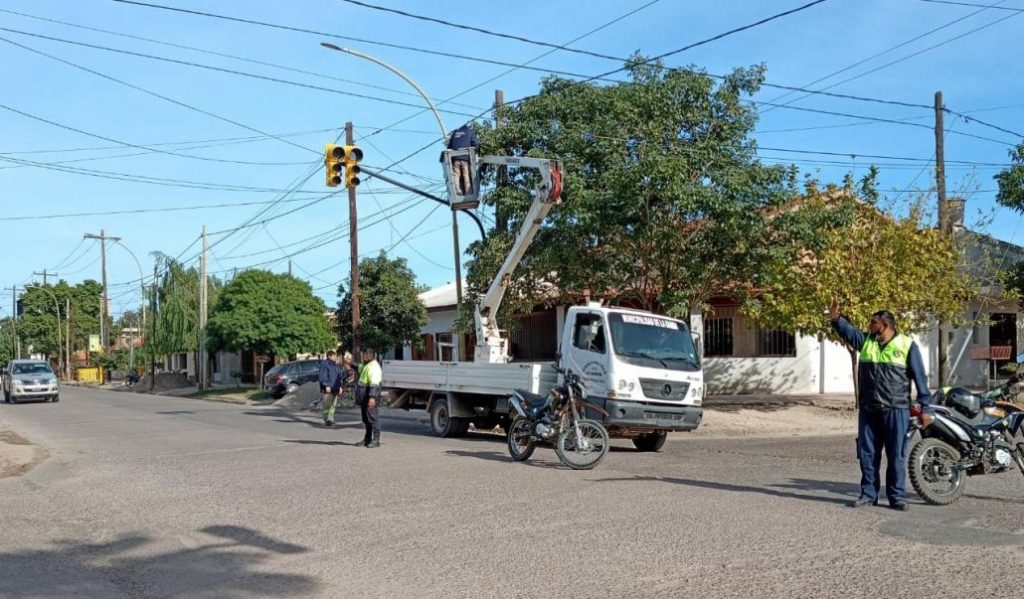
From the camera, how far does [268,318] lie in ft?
132

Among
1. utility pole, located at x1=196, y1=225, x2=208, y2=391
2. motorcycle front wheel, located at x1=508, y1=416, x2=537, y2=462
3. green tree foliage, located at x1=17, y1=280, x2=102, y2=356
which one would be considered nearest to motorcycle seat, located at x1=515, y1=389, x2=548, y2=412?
motorcycle front wheel, located at x1=508, y1=416, x2=537, y2=462

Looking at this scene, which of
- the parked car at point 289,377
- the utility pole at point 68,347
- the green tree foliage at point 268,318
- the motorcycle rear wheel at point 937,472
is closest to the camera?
the motorcycle rear wheel at point 937,472

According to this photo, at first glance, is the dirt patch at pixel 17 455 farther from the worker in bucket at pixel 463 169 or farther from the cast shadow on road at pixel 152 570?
the worker in bucket at pixel 463 169

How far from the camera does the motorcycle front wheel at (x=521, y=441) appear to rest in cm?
1272

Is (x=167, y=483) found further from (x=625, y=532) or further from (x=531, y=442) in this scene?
(x=625, y=532)

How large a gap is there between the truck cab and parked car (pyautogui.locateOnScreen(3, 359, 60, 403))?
91.7 feet

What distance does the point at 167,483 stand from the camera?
1144 cm

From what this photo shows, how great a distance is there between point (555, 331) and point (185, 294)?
25670 mm

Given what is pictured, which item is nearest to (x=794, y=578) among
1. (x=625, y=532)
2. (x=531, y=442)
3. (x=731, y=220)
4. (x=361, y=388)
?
(x=625, y=532)

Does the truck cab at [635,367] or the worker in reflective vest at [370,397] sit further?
the worker in reflective vest at [370,397]

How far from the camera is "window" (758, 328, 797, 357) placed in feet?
90.8

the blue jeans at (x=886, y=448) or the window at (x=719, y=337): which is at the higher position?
the window at (x=719, y=337)

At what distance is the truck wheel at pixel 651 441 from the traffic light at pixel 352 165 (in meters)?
8.25

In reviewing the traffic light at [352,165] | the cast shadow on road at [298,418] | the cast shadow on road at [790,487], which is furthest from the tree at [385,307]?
the cast shadow on road at [790,487]
